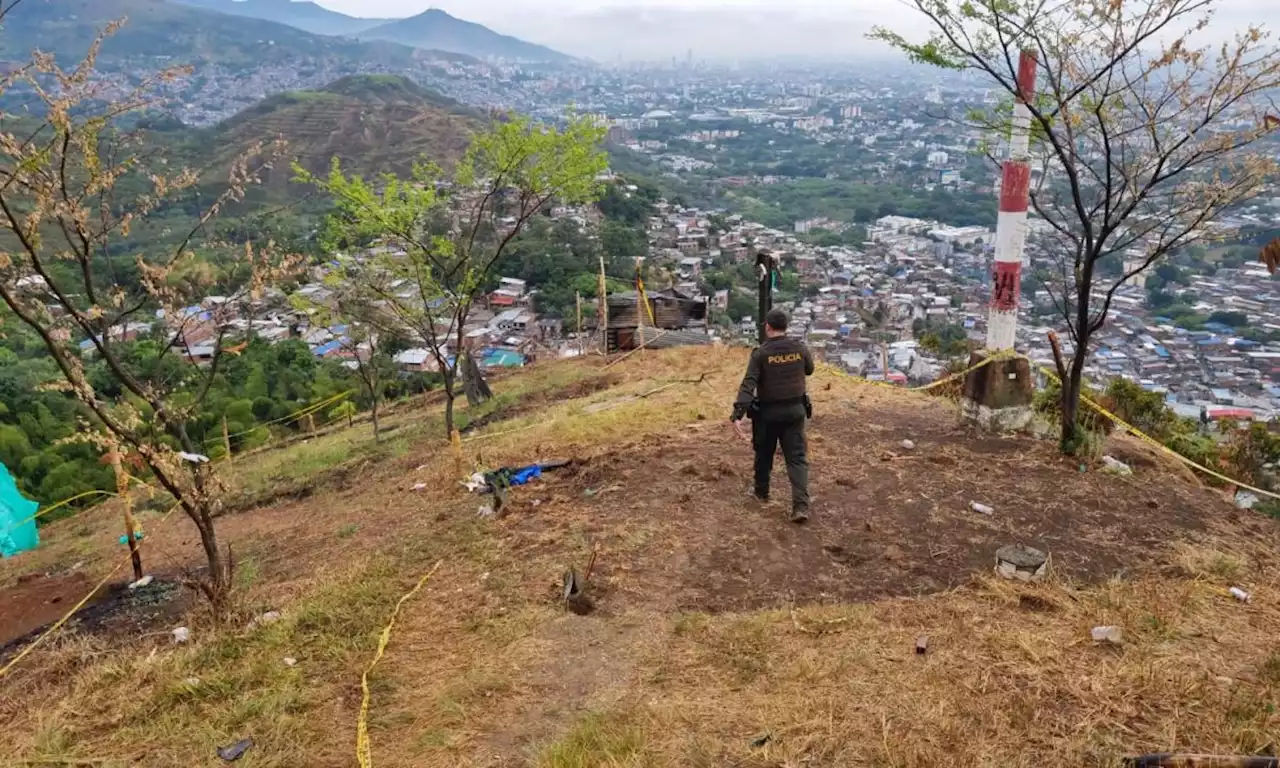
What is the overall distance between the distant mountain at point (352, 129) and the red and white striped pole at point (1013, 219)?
67.7 m

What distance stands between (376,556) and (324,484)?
17.7 feet

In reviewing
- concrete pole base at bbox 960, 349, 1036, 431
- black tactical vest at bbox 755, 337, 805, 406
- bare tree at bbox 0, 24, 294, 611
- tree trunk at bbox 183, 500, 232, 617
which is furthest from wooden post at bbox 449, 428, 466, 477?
concrete pole base at bbox 960, 349, 1036, 431

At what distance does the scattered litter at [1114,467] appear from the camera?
728 centimetres

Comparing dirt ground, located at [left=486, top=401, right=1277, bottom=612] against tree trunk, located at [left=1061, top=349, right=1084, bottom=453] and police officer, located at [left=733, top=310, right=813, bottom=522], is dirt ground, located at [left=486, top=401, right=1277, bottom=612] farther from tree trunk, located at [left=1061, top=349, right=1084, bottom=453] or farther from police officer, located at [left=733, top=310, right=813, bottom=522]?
police officer, located at [left=733, top=310, right=813, bottom=522]

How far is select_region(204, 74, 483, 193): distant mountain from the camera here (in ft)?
247

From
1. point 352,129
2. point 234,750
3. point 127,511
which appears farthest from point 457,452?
point 352,129

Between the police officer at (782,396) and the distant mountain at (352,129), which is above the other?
the distant mountain at (352,129)

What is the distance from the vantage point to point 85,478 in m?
18.5

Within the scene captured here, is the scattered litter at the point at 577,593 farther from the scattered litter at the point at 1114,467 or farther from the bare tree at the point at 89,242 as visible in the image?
the scattered litter at the point at 1114,467

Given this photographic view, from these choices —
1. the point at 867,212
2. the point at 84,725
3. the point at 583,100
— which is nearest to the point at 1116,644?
the point at 84,725

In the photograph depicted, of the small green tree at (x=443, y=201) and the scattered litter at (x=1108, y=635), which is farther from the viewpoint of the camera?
the small green tree at (x=443, y=201)

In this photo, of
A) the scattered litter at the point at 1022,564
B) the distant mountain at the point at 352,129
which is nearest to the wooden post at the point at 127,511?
the scattered litter at the point at 1022,564

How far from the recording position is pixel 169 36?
164 meters

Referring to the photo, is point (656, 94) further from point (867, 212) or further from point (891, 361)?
point (891, 361)
